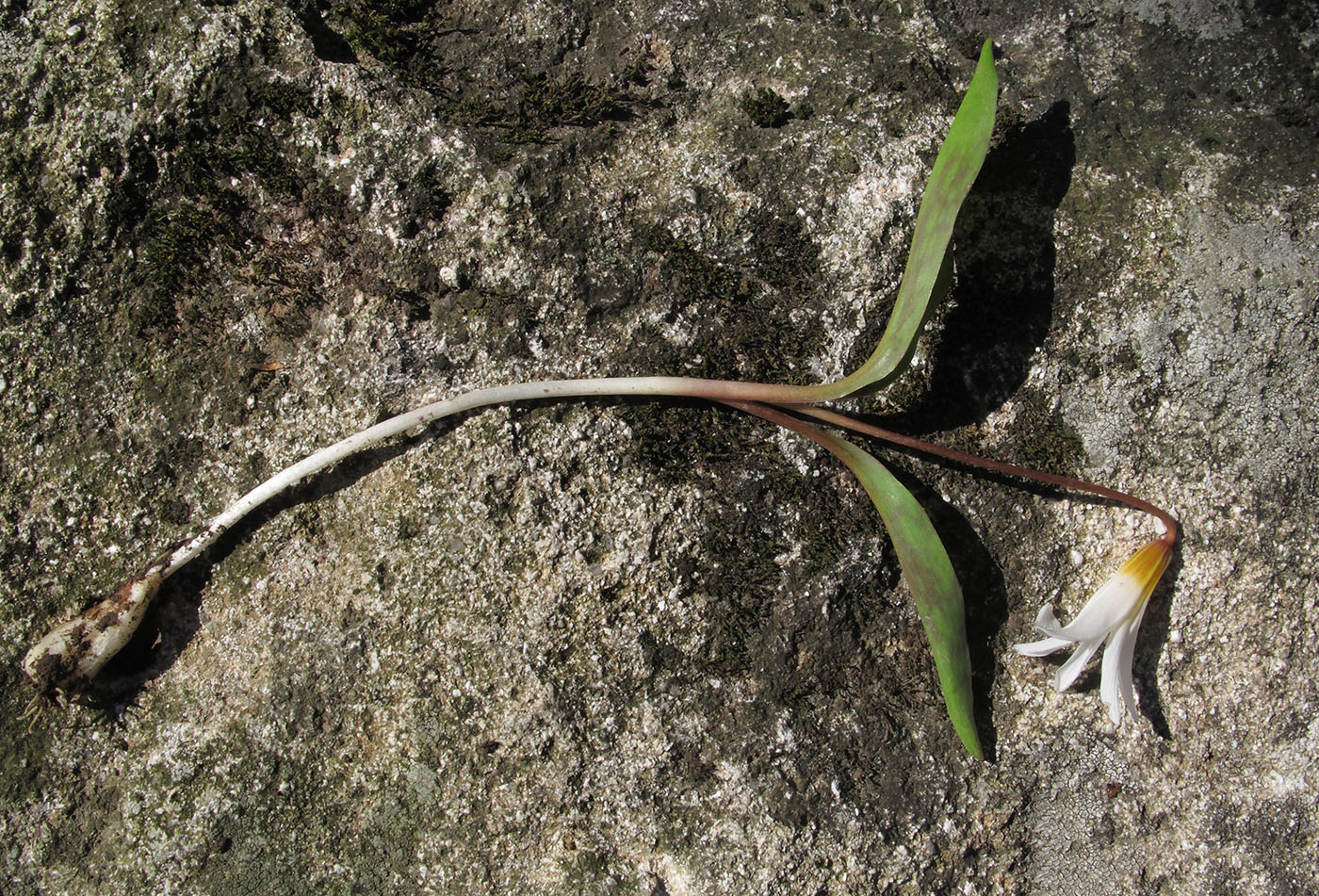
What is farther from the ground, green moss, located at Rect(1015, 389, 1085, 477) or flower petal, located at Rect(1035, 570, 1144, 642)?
green moss, located at Rect(1015, 389, 1085, 477)

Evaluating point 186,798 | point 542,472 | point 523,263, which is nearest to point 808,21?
point 523,263

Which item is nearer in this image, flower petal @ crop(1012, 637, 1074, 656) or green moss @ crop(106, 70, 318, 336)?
flower petal @ crop(1012, 637, 1074, 656)

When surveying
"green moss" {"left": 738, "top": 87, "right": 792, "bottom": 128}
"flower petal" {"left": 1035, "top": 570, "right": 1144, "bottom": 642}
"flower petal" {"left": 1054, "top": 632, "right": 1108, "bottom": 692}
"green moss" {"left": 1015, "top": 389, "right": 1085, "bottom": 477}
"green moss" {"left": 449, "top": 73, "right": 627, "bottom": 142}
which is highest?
"green moss" {"left": 738, "top": 87, "right": 792, "bottom": 128}

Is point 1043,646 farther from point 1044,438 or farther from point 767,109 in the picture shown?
point 767,109

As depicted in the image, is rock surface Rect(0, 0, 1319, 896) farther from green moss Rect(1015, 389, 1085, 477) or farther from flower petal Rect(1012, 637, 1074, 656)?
flower petal Rect(1012, 637, 1074, 656)

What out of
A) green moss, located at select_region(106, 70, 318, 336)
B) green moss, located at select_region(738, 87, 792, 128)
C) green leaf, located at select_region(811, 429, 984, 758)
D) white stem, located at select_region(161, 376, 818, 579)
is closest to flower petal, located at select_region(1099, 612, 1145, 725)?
green leaf, located at select_region(811, 429, 984, 758)

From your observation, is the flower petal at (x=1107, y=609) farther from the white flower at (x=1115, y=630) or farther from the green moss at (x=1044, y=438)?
the green moss at (x=1044, y=438)

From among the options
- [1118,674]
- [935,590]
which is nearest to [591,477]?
[935,590]
